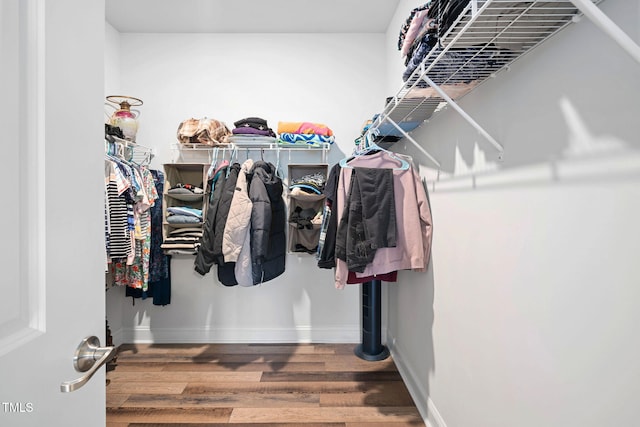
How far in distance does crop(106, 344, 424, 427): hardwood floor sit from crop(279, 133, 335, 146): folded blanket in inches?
68.0

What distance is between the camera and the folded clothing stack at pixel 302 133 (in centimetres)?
257

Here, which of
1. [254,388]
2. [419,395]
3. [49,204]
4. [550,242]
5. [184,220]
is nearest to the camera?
[49,204]

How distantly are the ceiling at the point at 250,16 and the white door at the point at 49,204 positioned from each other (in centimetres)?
219

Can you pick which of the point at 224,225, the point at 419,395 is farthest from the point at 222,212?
the point at 419,395

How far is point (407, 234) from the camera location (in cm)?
184

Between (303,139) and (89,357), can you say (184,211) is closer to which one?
(303,139)

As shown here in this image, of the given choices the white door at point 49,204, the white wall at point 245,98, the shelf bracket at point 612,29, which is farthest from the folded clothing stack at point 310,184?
the shelf bracket at point 612,29

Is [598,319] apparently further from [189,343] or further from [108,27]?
[108,27]

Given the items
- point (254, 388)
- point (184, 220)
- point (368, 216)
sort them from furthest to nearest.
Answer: point (184, 220), point (254, 388), point (368, 216)

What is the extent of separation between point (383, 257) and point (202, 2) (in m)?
2.32

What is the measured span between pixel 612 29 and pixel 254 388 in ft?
7.80

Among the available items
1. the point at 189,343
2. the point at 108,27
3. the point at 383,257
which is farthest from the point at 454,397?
the point at 108,27

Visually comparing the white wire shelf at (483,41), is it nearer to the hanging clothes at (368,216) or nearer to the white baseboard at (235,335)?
the hanging clothes at (368,216)

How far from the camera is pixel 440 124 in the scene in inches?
→ 67.5
